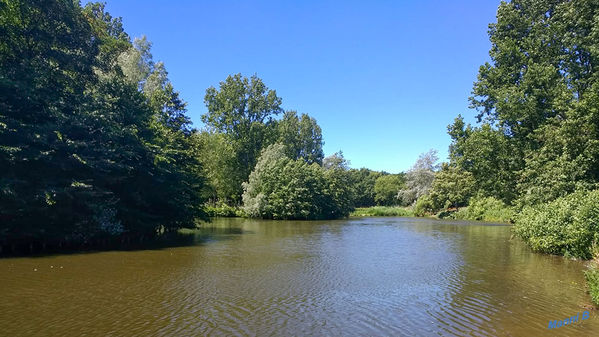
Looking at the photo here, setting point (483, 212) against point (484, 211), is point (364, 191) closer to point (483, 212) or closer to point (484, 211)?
point (483, 212)

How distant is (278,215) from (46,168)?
36.4m

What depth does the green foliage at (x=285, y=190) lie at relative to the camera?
52031mm

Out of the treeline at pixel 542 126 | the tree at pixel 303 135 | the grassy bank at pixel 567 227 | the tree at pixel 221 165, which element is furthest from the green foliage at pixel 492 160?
the tree at pixel 303 135

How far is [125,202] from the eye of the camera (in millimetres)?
22438

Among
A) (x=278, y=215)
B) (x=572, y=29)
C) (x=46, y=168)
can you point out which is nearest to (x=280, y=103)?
(x=278, y=215)

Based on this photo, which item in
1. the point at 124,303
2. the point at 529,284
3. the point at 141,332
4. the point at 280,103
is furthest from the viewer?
the point at 280,103

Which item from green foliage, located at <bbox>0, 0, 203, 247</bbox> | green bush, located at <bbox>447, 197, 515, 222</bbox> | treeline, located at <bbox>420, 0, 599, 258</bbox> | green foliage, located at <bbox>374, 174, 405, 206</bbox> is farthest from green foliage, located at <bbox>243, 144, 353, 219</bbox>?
green foliage, located at <bbox>374, 174, 405, 206</bbox>

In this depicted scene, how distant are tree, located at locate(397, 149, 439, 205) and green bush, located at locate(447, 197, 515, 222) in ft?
52.7

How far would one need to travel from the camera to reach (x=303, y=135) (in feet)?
279

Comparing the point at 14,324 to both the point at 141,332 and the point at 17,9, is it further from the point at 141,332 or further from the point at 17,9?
the point at 17,9

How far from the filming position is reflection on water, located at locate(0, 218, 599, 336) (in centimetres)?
827

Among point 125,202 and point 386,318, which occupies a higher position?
point 125,202

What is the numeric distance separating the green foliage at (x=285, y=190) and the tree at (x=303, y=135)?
78.3ft

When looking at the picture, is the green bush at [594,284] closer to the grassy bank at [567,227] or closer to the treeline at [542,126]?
the grassy bank at [567,227]
